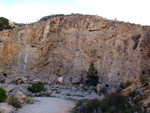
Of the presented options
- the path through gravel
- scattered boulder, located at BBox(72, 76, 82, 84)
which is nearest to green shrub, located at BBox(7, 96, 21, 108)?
the path through gravel

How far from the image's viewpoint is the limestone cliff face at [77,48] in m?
23.0

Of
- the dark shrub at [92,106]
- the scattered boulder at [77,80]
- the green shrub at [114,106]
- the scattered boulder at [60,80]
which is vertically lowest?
the scattered boulder at [60,80]

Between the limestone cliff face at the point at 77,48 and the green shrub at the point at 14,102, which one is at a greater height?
the limestone cliff face at the point at 77,48

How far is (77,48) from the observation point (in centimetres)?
2962

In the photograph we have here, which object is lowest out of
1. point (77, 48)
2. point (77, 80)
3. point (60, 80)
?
point (60, 80)

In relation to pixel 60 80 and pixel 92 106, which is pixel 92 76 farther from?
pixel 92 106

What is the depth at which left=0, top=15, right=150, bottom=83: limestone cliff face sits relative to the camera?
23.0 meters

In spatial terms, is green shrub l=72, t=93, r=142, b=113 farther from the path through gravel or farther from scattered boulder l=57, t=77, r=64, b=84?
scattered boulder l=57, t=77, r=64, b=84

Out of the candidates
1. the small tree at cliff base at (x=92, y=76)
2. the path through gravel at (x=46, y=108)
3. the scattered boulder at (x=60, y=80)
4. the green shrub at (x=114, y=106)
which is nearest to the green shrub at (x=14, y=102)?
the path through gravel at (x=46, y=108)

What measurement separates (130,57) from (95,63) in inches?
211

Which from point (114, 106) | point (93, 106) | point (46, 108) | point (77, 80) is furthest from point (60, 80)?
point (114, 106)

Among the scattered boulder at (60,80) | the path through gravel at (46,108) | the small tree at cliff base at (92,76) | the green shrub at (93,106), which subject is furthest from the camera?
the scattered boulder at (60,80)

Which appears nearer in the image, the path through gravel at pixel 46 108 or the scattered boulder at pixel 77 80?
the path through gravel at pixel 46 108

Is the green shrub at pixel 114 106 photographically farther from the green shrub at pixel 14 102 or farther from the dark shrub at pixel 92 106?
the green shrub at pixel 14 102
